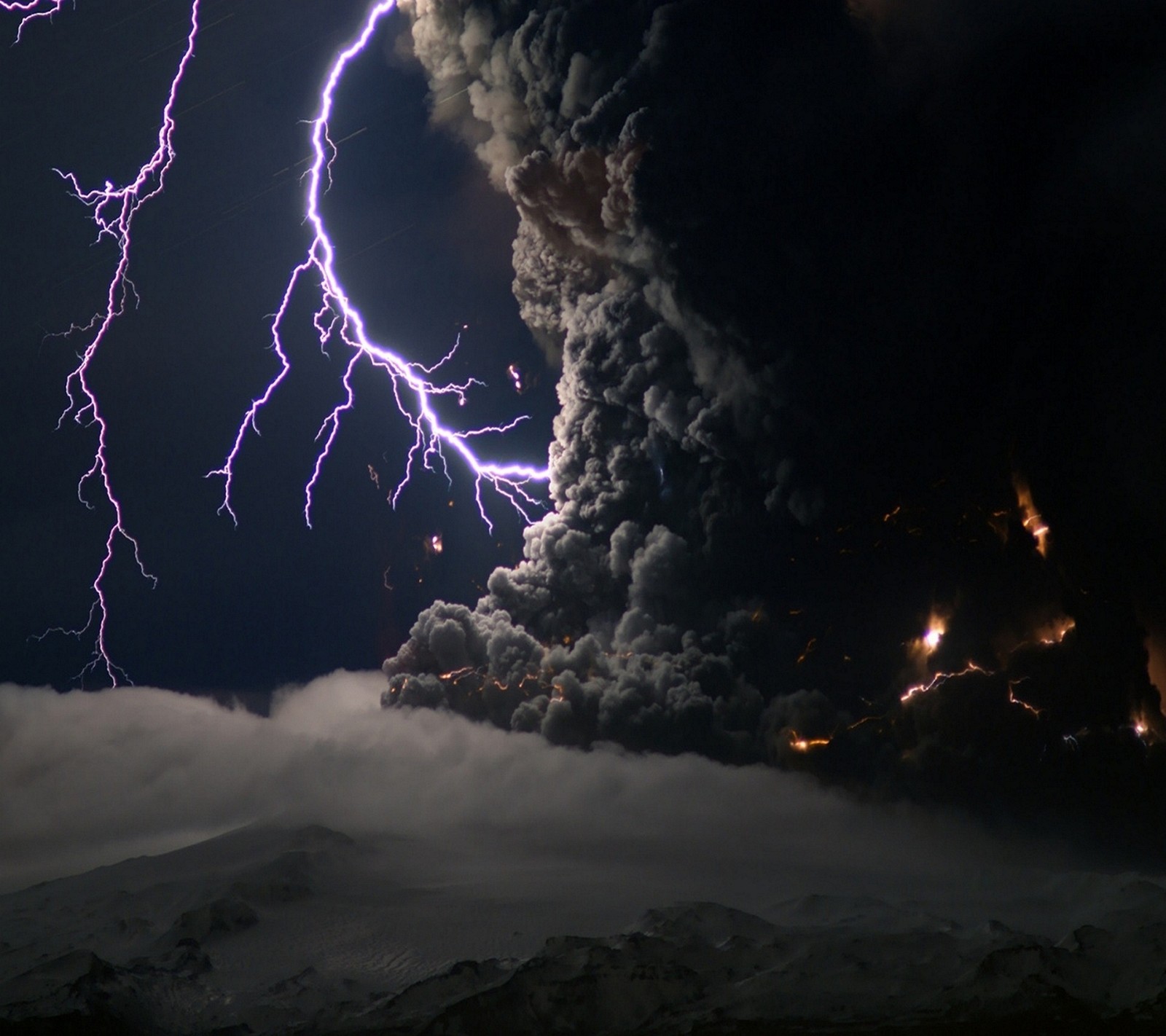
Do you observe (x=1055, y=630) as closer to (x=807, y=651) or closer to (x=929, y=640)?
(x=929, y=640)

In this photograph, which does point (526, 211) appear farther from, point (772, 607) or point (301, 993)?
point (301, 993)

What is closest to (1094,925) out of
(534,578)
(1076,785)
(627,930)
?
(627,930)

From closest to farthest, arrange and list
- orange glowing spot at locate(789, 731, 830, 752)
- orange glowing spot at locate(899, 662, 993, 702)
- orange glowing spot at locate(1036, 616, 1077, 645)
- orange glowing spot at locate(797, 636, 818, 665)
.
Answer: orange glowing spot at locate(899, 662, 993, 702) < orange glowing spot at locate(1036, 616, 1077, 645) < orange glowing spot at locate(789, 731, 830, 752) < orange glowing spot at locate(797, 636, 818, 665)

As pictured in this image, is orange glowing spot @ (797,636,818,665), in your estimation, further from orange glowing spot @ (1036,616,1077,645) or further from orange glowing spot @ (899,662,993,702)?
orange glowing spot @ (1036,616,1077,645)

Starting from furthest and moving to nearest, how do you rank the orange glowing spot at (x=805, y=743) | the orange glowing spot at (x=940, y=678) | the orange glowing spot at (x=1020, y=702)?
the orange glowing spot at (x=805, y=743), the orange glowing spot at (x=940, y=678), the orange glowing spot at (x=1020, y=702)

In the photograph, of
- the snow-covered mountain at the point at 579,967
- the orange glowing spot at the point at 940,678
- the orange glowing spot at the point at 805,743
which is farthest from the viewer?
the orange glowing spot at the point at 805,743

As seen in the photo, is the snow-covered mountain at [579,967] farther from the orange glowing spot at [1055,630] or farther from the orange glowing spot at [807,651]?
the orange glowing spot at [807,651]

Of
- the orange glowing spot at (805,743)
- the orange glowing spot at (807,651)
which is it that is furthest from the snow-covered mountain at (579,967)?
the orange glowing spot at (807,651)

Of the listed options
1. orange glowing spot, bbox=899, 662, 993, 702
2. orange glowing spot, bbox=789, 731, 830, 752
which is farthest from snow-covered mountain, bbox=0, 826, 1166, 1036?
orange glowing spot, bbox=789, 731, 830, 752

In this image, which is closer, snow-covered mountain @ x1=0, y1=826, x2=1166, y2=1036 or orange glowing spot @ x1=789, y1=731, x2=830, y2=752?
snow-covered mountain @ x1=0, y1=826, x2=1166, y2=1036
